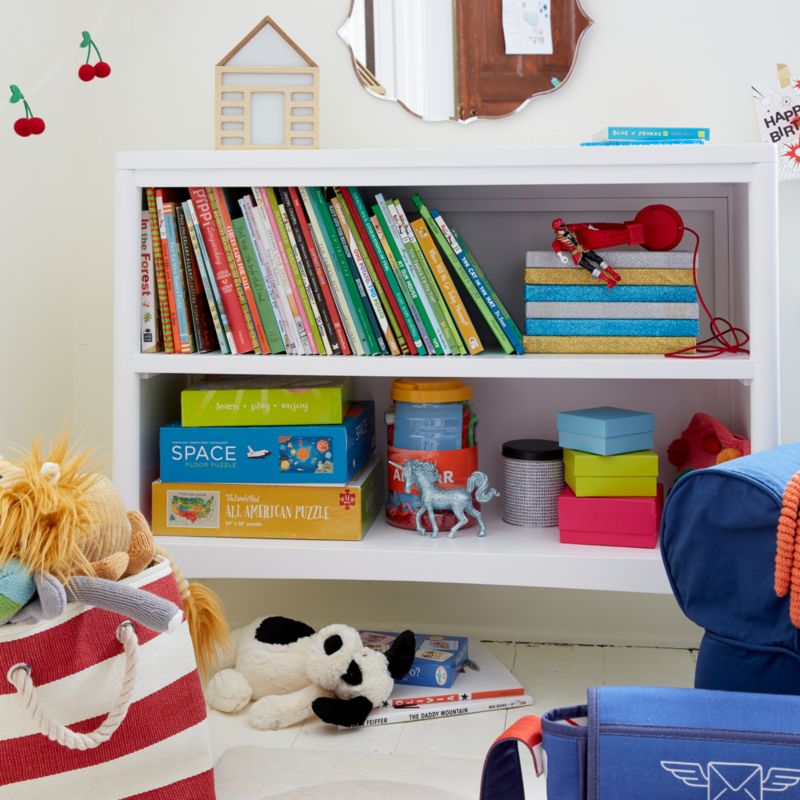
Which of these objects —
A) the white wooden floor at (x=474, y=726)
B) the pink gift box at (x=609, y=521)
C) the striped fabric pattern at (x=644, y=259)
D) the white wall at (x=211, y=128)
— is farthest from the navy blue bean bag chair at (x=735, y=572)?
the white wall at (x=211, y=128)

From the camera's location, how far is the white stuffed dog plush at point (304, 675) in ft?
4.52

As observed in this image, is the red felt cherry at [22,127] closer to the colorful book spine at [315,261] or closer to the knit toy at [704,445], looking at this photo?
the colorful book spine at [315,261]

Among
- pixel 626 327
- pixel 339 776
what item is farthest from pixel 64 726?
pixel 626 327

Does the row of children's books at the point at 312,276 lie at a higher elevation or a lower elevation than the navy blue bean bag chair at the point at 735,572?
higher

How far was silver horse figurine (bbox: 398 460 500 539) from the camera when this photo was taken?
1519mm

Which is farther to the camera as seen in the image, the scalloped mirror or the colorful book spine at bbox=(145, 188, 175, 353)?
the scalloped mirror

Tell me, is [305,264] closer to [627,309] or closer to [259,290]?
[259,290]

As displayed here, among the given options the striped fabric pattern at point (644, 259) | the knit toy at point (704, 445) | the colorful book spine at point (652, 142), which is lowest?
the knit toy at point (704, 445)

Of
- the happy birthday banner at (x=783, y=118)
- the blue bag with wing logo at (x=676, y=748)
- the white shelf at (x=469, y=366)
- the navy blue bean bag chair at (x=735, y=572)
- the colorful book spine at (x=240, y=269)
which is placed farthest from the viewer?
the happy birthday banner at (x=783, y=118)

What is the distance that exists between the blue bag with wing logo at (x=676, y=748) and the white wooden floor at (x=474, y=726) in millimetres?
419

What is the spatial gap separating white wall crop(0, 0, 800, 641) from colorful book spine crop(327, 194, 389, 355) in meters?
0.29

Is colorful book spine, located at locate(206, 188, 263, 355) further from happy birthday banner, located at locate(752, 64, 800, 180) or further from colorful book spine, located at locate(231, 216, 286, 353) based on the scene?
happy birthday banner, located at locate(752, 64, 800, 180)

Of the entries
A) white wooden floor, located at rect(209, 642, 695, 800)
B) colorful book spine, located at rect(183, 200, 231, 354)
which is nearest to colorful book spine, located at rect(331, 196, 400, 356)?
colorful book spine, located at rect(183, 200, 231, 354)

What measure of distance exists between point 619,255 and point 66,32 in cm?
107
